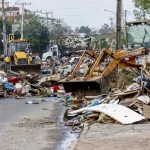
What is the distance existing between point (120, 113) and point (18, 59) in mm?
26724

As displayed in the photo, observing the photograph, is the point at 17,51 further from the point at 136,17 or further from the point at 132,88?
the point at 132,88

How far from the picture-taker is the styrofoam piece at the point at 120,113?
12.3m

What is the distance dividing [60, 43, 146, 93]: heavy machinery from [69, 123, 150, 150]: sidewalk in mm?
7205

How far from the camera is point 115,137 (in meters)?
10.6

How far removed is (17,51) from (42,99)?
22.4 metres

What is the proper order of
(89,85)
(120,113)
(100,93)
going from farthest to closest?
(89,85)
(100,93)
(120,113)

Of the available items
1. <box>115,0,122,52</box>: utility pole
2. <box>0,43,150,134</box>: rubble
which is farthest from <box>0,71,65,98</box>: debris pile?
<box>115,0,122,52</box>: utility pole

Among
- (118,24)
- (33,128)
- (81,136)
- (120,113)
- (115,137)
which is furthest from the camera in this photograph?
(118,24)

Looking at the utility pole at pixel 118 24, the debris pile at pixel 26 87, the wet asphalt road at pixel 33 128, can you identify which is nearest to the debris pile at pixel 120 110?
the wet asphalt road at pixel 33 128

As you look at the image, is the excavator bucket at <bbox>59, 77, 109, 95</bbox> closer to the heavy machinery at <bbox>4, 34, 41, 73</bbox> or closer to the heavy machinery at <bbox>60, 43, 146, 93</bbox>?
the heavy machinery at <bbox>60, 43, 146, 93</bbox>

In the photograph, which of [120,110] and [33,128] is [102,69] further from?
[33,128]

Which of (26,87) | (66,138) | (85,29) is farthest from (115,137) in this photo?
(85,29)

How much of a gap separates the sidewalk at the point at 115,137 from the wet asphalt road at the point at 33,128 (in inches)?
18.1

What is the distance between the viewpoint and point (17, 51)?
143 feet
